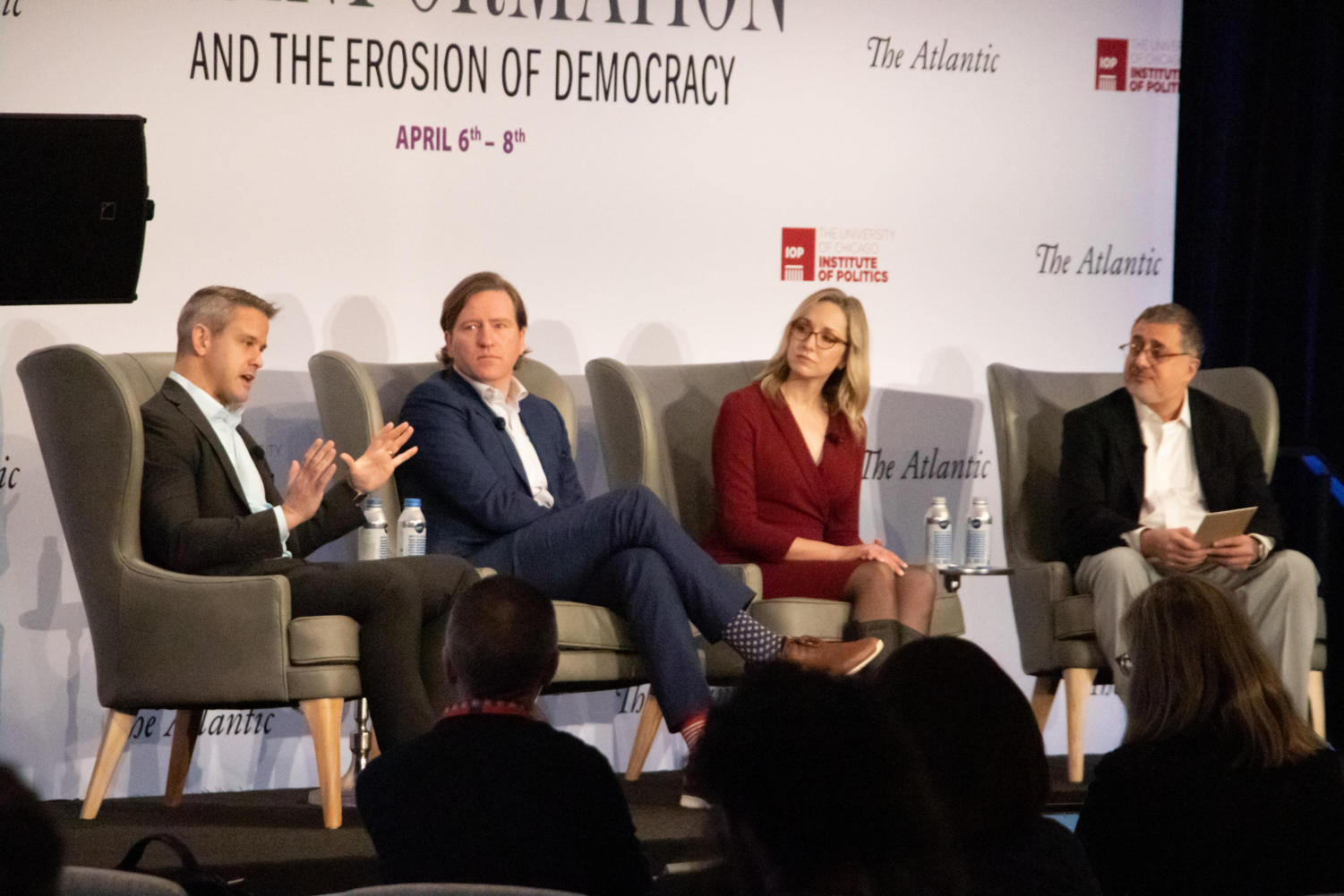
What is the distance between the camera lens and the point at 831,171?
508 cm

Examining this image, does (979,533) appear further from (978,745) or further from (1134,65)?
(978,745)

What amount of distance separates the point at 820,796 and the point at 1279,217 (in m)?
4.64

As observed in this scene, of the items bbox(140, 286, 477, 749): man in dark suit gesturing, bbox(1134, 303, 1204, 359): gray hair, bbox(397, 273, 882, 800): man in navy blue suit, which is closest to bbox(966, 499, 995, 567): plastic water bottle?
bbox(1134, 303, 1204, 359): gray hair

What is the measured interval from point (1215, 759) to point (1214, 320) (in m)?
3.66

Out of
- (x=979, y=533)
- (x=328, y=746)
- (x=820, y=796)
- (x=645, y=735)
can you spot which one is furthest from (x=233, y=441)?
(x=820, y=796)

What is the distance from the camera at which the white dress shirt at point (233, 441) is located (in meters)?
3.69

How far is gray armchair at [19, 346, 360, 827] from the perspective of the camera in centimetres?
353

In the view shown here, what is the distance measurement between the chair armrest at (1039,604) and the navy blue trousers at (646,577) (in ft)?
3.46

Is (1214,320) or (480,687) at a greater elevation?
(1214,320)

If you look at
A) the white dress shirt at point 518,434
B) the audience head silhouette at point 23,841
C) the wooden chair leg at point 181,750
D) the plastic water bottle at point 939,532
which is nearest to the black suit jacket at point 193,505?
the wooden chair leg at point 181,750

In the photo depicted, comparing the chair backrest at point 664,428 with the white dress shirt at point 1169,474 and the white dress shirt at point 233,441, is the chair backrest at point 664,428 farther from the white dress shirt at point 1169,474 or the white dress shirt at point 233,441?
the white dress shirt at point 1169,474

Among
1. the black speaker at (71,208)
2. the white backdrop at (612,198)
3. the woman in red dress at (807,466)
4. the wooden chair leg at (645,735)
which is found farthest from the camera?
the wooden chair leg at (645,735)

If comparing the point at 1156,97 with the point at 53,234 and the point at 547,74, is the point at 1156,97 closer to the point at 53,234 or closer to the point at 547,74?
the point at 547,74

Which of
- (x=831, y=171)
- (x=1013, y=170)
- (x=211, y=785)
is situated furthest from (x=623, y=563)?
(x=1013, y=170)
